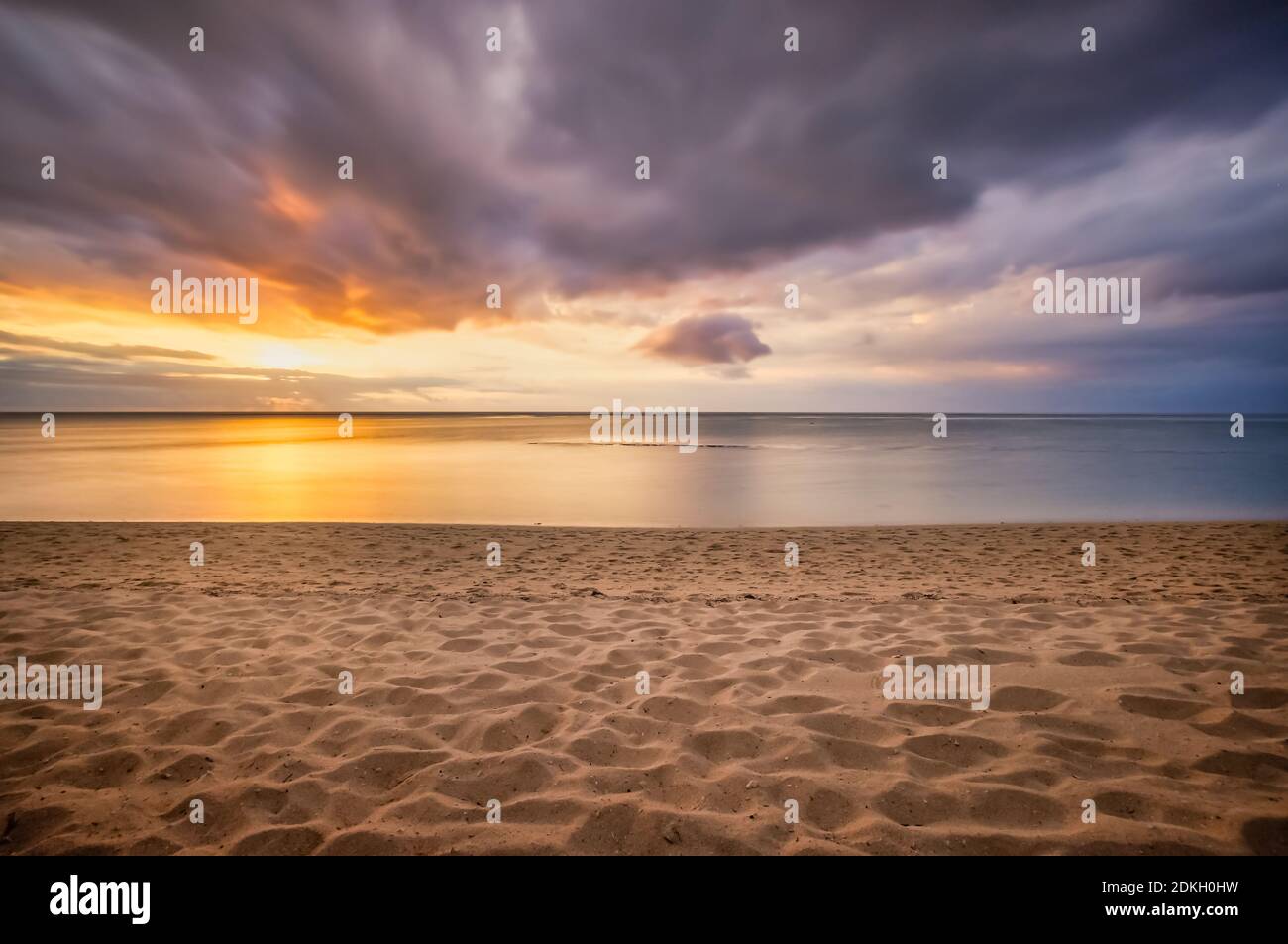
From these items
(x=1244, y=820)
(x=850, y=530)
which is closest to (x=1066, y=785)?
(x=1244, y=820)

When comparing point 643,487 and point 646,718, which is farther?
point 643,487

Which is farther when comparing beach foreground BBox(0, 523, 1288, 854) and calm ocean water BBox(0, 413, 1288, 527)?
calm ocean water BBox(0, 413, 1288, 527)

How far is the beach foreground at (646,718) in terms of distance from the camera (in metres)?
3.35

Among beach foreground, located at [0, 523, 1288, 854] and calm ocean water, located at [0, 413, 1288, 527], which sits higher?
calm ocean water, located at [0, 413, 1288, 527]

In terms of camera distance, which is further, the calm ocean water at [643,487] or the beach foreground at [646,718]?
the calm ocean water at [643,487]

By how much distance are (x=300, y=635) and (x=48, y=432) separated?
82396 millimetres

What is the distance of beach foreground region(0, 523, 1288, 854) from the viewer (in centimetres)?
335

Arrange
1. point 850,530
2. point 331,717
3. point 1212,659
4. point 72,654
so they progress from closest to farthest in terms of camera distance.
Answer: point 331,717, point 1212,659, point 72,654, point 850,530

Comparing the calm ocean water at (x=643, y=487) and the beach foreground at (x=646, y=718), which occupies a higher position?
the calm ocean water at (x=643, y=487)

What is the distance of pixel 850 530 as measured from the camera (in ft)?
45.3

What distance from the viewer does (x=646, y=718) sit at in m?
4.57
